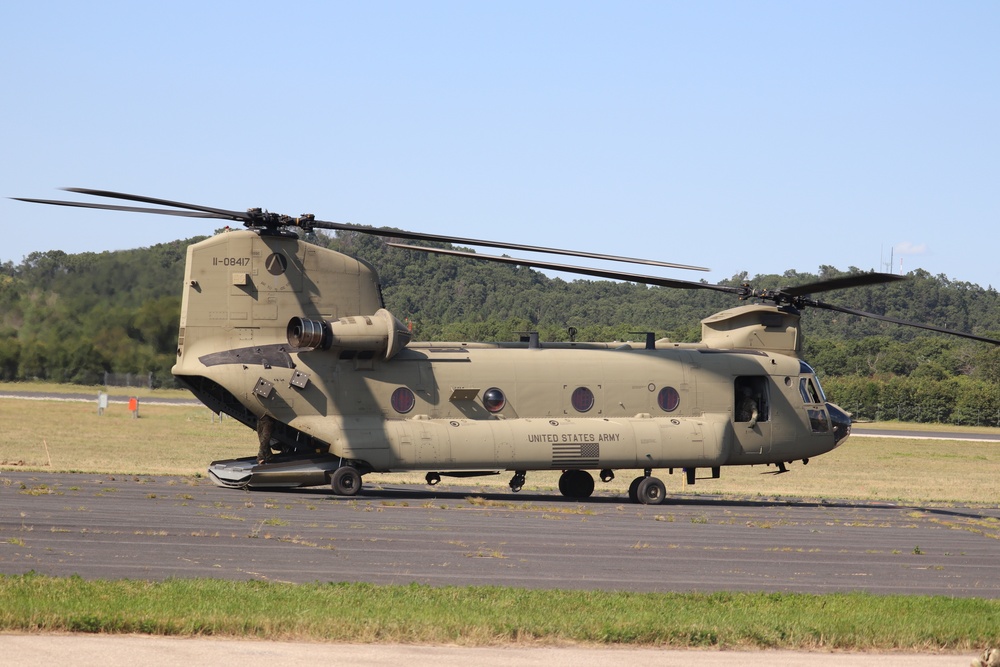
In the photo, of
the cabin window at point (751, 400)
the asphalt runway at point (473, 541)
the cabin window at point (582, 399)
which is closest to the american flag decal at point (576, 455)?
the asphalt runway at point (473, 541)

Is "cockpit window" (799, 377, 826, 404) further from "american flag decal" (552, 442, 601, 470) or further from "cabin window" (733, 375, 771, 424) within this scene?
"american flag decal" (552, 442, 601, 470)

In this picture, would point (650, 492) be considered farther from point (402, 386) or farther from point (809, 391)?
point (402, 386)

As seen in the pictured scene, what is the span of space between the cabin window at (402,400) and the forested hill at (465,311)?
730 centimetres

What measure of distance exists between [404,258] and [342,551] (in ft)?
343

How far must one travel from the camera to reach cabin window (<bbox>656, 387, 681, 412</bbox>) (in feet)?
96.7

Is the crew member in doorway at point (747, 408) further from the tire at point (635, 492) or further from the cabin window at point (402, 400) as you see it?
the cabin window at point (402, 400)

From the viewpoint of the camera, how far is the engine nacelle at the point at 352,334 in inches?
1039

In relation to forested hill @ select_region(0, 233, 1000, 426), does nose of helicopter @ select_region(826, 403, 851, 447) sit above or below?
below

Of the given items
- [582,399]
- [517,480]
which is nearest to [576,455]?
[582,399]

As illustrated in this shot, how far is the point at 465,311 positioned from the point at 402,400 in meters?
91.4

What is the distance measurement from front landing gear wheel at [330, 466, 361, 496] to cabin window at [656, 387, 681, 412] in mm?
7933

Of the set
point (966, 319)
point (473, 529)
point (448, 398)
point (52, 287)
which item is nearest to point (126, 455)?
point (52, 287)

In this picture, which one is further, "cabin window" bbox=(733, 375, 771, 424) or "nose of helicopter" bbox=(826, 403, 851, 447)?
"nose of helicopter" bbox=(826, 403, 851, 447)

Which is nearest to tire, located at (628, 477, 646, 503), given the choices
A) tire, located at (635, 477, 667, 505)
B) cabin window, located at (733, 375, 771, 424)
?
tire, located at (635, 477, 667, 505)
